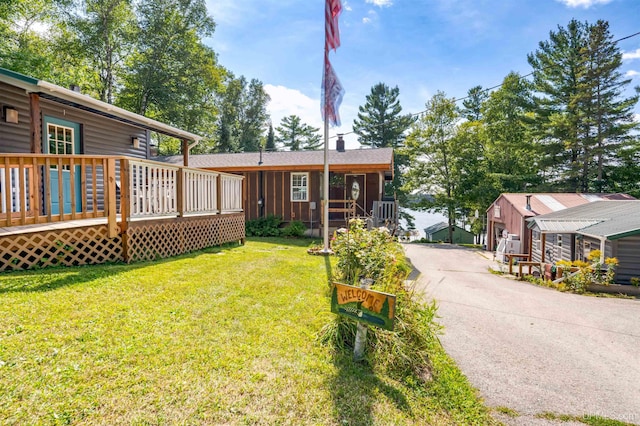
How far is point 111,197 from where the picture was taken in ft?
15.1

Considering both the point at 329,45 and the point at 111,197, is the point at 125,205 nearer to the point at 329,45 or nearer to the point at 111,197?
the point at 111,197

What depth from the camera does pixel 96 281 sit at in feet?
12.8

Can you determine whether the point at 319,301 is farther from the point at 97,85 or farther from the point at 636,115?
the point at 636,115

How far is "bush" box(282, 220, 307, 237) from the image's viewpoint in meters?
12.3

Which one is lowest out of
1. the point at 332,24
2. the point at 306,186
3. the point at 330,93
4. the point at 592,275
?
the point at 592,275

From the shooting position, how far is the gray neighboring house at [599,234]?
7953 mm

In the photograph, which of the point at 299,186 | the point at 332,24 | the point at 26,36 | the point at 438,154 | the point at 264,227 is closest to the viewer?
the point at 332,24

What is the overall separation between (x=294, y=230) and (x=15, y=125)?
8428mm

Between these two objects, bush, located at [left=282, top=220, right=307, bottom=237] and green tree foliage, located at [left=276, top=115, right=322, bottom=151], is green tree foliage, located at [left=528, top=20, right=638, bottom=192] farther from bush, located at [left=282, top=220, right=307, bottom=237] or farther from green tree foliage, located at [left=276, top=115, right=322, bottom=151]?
green tree foliage, located at [left=276, top=115, right=322, bottom=151]

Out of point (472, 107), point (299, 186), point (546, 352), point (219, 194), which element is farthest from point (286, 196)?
point (472, 107)

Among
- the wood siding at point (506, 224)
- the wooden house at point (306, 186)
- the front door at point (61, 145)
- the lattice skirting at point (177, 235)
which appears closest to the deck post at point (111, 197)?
the lattice skirting at point (177, 235)

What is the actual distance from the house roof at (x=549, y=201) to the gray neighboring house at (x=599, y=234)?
167 centimetres

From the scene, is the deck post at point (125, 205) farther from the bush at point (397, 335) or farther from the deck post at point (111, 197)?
the bush at point (397, 335)

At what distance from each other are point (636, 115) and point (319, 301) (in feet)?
85.6
